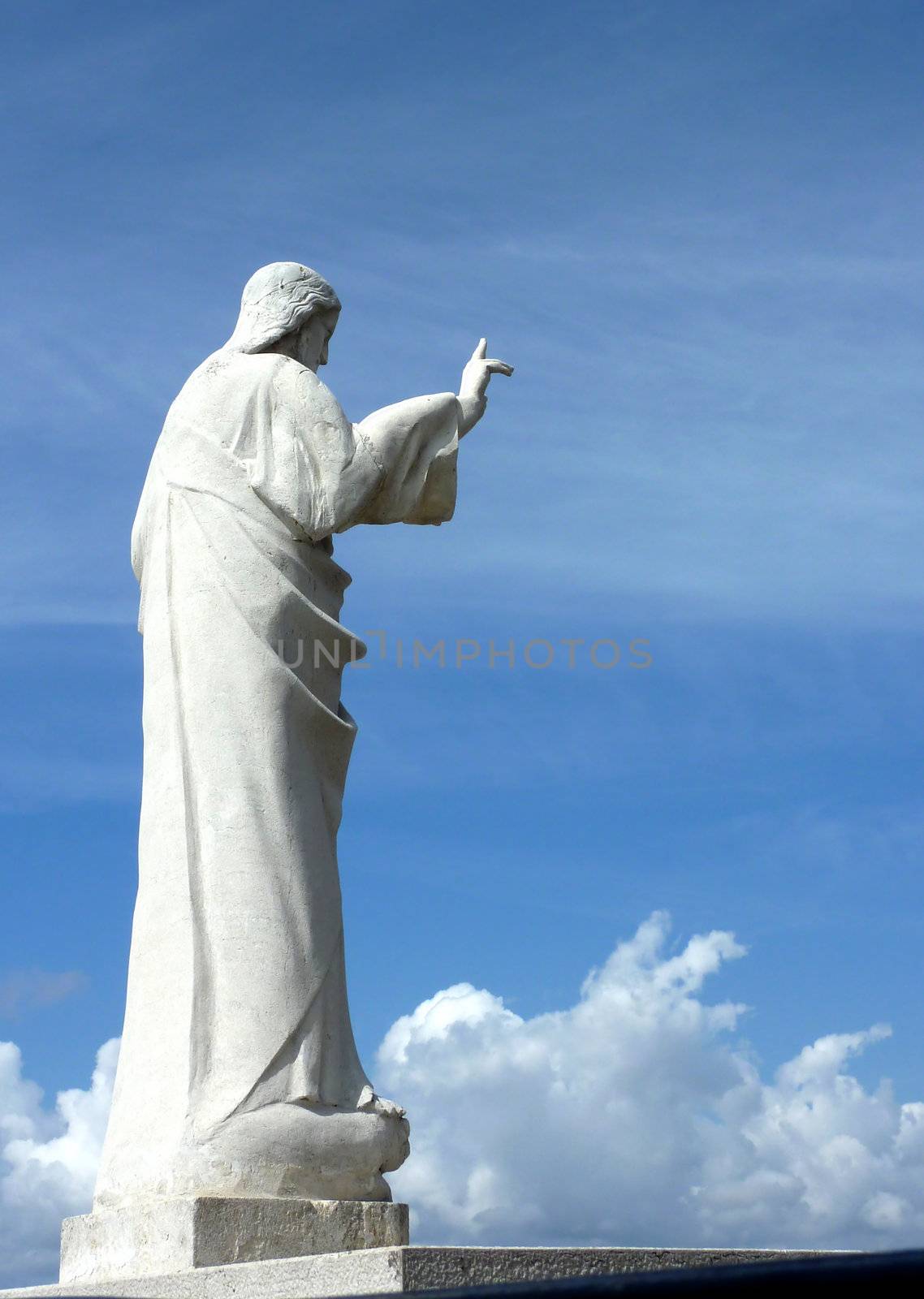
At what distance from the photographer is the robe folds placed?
708 cm

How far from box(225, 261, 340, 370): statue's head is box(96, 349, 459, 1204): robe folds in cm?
26

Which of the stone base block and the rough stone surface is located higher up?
the stone base block

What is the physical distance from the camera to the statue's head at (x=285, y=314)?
337 inches

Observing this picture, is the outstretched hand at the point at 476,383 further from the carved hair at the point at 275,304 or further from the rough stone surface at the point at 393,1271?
the rough stone surface at the point at 393,1271

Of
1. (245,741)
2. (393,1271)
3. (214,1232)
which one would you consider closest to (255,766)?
(245,741)

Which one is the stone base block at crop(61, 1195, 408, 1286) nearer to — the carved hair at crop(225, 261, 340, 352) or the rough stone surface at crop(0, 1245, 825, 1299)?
the rough stone surface at crop(0, 1245, 825, 1299)

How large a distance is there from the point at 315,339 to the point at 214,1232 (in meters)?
4.64

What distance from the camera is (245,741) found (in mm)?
7543

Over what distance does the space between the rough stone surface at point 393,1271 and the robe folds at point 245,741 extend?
642 millimetres

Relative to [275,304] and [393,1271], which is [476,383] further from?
[393,1271]

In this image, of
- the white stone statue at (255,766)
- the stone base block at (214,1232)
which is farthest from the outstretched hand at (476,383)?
the stone base block at (214,1232)

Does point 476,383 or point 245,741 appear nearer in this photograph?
point 245,741

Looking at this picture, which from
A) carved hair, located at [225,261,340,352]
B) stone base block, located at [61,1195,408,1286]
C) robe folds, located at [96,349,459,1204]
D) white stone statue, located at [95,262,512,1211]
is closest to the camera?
stone base block, located at [61,1195,408,1286]

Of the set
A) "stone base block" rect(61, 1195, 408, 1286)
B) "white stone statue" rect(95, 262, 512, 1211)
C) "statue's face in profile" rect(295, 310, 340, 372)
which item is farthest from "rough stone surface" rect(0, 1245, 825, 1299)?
"statue's face in profile" rect(295, 310, 340, 372)
